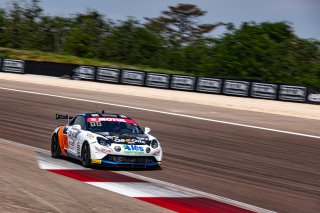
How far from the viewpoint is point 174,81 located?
3891 cm

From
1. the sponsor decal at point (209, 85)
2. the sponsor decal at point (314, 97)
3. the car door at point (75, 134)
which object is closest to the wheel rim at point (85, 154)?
the car door at point (75, 134)

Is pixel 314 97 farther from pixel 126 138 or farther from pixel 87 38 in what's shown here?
A: pixel 87 38

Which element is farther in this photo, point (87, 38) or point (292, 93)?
point (87, 38)

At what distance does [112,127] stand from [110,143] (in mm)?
764

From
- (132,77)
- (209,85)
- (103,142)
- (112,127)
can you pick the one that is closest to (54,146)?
(112,127)

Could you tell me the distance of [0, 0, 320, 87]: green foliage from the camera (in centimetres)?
5719

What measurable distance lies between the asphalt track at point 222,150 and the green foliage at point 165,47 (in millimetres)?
23266

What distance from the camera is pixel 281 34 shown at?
65875mm

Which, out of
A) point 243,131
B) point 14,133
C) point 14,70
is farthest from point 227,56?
point 14,133

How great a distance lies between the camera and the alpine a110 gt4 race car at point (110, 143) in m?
12.6

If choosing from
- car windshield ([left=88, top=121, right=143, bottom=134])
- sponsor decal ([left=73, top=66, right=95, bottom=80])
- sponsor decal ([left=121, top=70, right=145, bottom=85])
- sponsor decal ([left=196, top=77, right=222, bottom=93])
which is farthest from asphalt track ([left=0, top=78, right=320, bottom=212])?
sponsor decal ([left=73, top=66, right=95, bottom=80])

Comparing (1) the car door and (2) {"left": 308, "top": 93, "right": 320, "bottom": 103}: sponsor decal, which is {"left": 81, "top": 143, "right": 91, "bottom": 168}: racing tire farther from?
(2) {"left": 308, "top": 93, "right": 320, "bottom": 103}: sponsor decal

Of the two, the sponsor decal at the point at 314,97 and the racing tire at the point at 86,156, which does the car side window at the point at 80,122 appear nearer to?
the racing tire at the point at 86,156

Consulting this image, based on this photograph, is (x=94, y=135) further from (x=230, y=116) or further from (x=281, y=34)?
(x=281, y=34)
